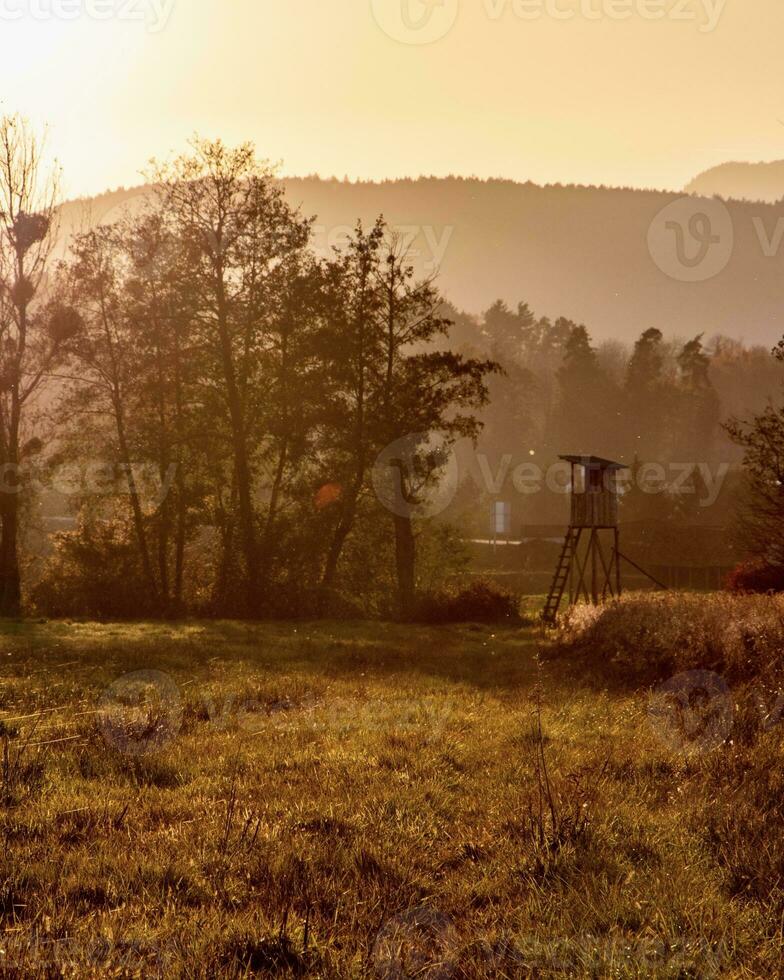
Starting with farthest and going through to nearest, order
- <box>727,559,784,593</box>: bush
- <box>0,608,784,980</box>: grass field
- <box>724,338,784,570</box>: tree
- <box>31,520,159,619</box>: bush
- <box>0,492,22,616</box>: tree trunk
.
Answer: <box>31,520,159,619</box>: bush, <box>0,492,22,616</box>: tree trunk, <box>727,559,784,593</box>: bush, <box>724,338,784,570</box>: tree, <box>0,608,784,980</box>: grass field

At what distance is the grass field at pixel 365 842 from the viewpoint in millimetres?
4641

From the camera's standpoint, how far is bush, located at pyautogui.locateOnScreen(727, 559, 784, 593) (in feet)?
91.2

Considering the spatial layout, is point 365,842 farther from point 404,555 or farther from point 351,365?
point 351,365

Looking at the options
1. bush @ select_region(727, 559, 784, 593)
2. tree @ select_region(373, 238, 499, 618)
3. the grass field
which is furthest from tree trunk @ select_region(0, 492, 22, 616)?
bush @ select_region(727, 559, 784, 593)

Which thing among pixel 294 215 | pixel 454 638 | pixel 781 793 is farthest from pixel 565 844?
pixel 294 215

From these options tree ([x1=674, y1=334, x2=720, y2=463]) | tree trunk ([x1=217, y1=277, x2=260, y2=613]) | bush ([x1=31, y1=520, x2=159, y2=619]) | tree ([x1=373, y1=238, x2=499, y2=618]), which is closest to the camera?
bush ([x1=31, y1=520, x2=159, y2=619])

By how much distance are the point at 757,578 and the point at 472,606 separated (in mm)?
9515

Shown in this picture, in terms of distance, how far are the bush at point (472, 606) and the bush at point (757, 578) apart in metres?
7.37

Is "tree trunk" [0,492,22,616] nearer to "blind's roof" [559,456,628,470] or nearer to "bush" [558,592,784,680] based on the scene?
"blind's roof" [559,456,628,470]

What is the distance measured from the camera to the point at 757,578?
2902cm

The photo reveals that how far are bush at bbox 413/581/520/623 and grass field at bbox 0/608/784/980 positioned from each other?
63.0ft

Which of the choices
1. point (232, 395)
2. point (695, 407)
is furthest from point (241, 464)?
point (695, 407)

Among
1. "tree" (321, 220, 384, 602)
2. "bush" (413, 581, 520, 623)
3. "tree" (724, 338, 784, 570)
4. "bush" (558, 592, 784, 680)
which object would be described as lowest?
"bush" (413, 581, 520, 623)

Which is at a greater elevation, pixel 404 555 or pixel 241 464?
pixel 241 464
